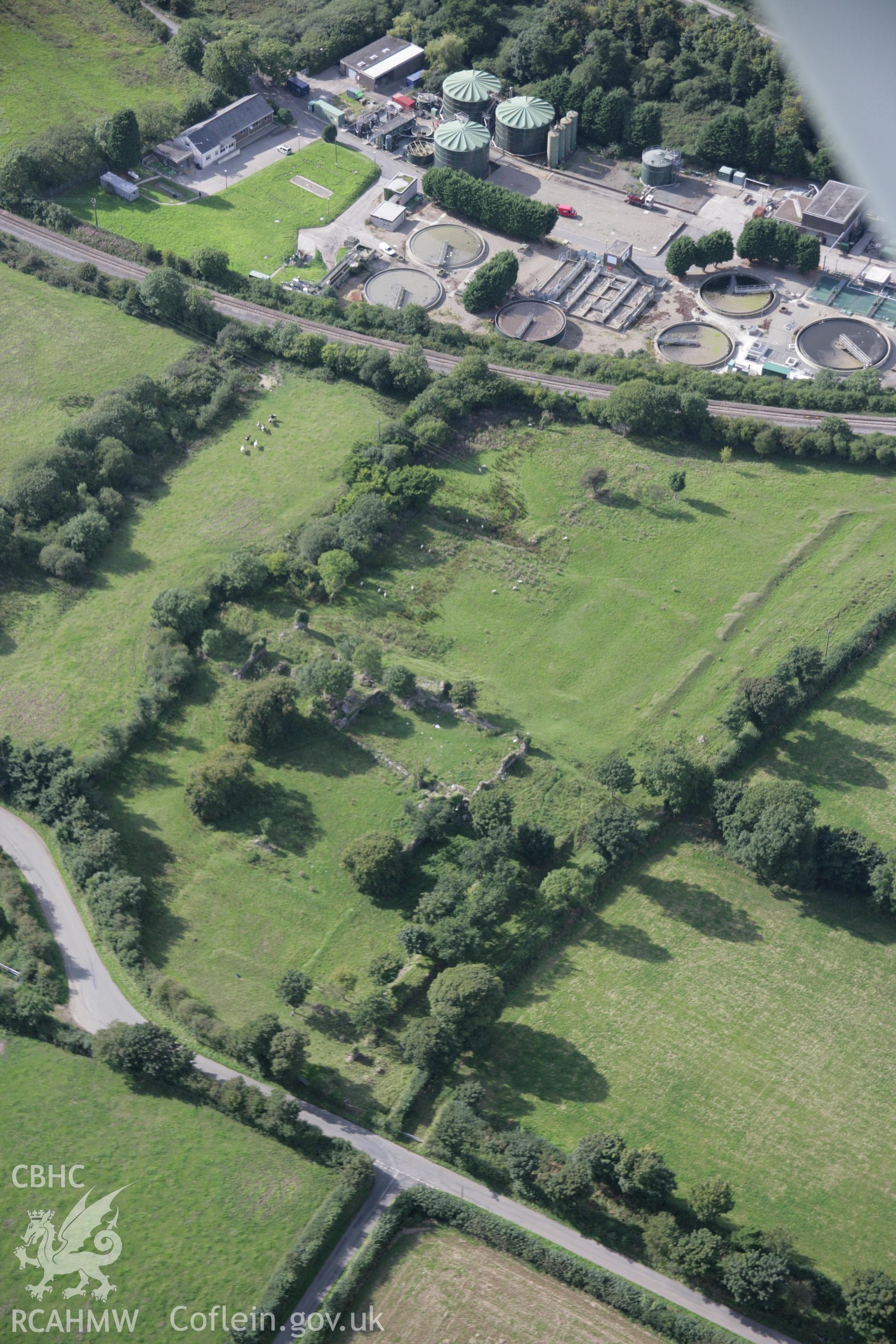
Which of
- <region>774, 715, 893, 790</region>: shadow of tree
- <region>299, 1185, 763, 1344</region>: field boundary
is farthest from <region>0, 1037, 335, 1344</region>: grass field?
<region>774, 715, 893, 790</region>: shadow of tree


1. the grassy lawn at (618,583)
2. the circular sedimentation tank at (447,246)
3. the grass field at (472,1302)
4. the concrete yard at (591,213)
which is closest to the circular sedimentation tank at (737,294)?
the concrete yard at (591,213)

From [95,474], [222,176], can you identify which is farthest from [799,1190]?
[222,176]

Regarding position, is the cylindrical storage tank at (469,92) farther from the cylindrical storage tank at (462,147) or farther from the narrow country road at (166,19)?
the narrow country road at (166,19)

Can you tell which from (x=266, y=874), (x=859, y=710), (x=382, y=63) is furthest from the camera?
(x=382, y=63)

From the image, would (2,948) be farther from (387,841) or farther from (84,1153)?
(387,841)

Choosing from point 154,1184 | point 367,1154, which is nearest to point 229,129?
point 367,1154

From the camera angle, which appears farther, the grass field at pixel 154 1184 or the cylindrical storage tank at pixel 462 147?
the cylindrical storage tank at pixel 462 147

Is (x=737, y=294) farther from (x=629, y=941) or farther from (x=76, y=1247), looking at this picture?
(x=76, y=1247)
